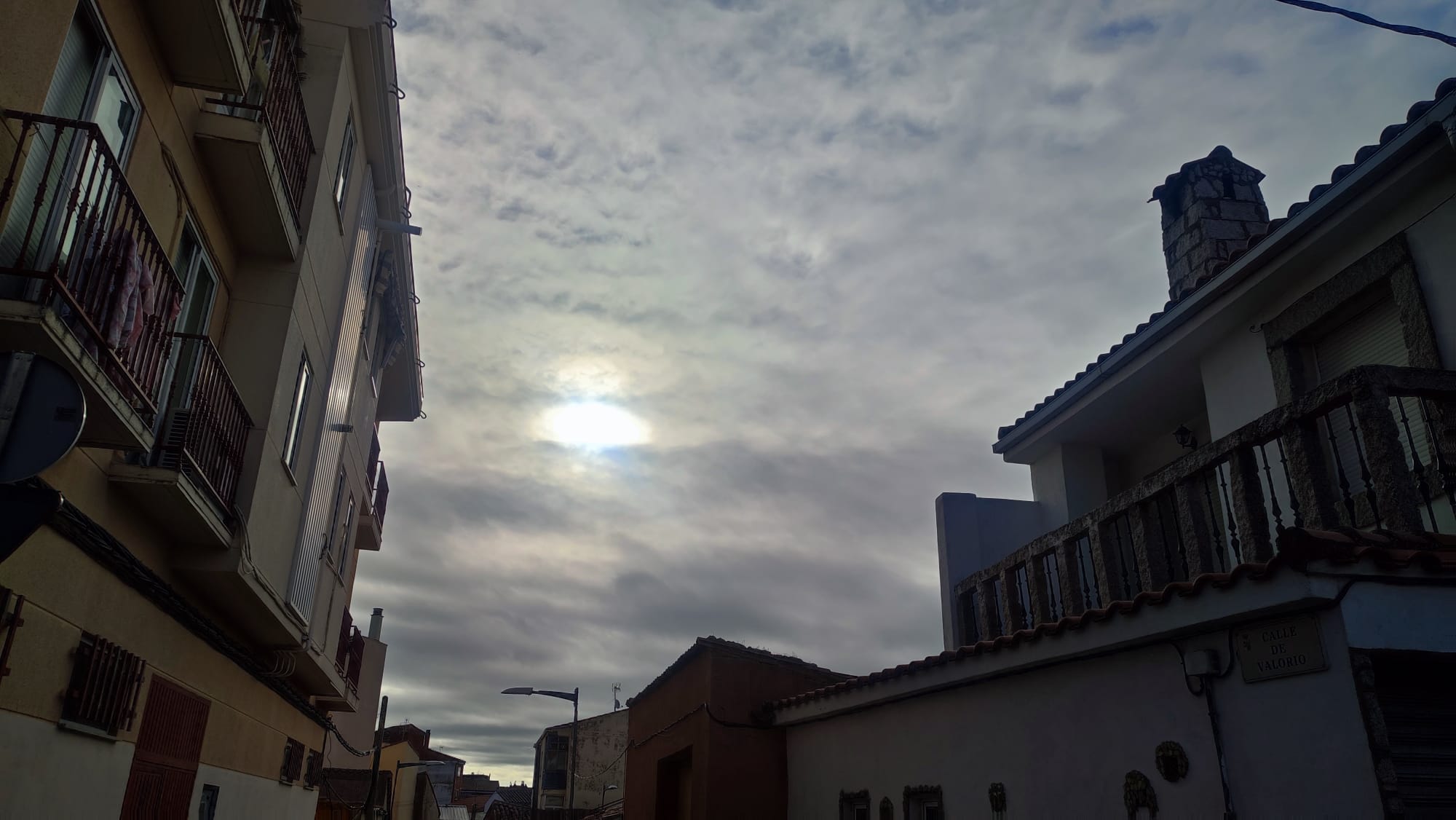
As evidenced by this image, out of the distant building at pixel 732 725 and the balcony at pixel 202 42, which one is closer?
the balcony at pixel 202 42

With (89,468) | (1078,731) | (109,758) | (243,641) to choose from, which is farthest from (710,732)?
(89,468)

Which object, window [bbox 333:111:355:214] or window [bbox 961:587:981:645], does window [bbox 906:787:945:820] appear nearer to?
window [bbox 961:587:981:645]

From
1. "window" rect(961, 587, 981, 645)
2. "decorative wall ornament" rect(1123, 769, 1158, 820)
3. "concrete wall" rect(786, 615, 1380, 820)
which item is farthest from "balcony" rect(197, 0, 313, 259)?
"window" rect(961, 587, 981, 645)

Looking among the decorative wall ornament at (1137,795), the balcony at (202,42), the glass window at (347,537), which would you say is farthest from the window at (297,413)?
the decorative wall ornament at (1137,795)

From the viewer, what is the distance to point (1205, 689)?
5.86 m

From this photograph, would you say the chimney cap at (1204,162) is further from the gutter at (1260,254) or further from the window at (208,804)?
the window at (208,804)

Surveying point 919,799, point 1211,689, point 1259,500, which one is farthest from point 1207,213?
point 1211,689

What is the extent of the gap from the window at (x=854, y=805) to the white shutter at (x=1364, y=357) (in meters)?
5.88

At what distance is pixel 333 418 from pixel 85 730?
6020 millimetres

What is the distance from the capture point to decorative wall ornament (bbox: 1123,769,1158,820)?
6.30 metres

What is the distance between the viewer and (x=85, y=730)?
6156 millimetres

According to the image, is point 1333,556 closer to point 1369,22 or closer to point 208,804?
point 1369,22

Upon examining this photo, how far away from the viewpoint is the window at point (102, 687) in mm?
5965

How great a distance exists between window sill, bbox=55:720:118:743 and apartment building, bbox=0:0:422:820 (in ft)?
0.05
